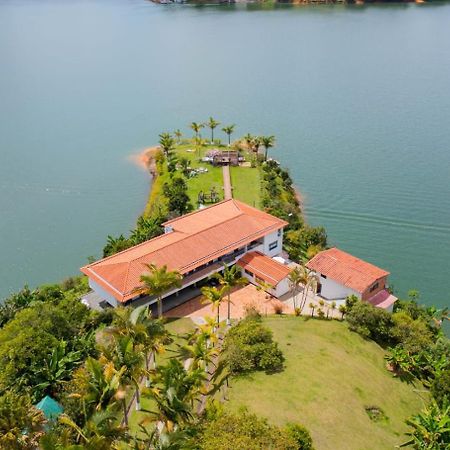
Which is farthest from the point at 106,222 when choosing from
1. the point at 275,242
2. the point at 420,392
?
the point at 420,392

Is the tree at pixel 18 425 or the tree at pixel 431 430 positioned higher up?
the tree at pixel 18 425

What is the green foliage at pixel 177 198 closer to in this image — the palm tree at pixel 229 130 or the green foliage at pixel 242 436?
the palm tree at pixel 229 130

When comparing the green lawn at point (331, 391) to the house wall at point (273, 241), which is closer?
the green lawn at point (331, 391)

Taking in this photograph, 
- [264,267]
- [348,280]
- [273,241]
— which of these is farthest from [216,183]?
[348,280]

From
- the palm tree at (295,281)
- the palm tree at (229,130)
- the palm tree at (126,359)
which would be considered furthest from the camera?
the palm tree at (229,130)

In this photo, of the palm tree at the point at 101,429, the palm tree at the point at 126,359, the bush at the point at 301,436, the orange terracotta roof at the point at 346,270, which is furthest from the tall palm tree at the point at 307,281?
the palm tree at the point at 101,429
